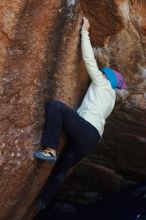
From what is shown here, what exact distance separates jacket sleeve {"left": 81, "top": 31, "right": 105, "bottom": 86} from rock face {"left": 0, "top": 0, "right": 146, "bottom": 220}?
0.07 meters

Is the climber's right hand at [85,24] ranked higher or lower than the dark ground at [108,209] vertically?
higher

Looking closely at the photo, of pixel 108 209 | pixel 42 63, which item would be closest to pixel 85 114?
pixel 42 63

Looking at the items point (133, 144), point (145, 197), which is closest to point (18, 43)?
point (133, 144)

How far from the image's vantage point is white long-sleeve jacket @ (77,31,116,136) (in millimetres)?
4070

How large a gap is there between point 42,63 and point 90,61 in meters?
0.38

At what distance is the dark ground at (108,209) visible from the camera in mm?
5590

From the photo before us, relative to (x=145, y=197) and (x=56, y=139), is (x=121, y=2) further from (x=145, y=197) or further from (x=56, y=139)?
(x=145, y=197)

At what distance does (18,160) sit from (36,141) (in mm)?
208

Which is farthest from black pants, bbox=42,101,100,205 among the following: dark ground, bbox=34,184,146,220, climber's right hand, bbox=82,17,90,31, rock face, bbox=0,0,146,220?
dark ground, bbox=34,184,146,220

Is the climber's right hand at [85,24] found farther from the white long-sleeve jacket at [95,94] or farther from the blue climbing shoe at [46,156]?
the blue climbing shoe at [46,156]

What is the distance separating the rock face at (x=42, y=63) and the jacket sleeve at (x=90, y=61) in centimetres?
7

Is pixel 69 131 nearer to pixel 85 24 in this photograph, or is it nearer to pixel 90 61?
pixel 90 61

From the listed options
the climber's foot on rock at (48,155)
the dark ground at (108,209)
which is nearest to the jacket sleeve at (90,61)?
the climber's foot on rock at (48,155)

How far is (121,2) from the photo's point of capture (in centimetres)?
404
